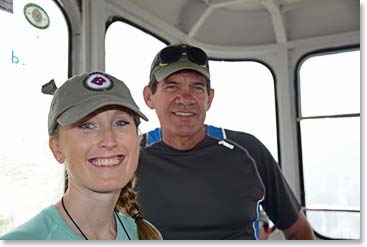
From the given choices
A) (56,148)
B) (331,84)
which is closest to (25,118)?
(56,148)

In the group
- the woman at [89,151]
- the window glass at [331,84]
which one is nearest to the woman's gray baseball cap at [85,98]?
the woman at [89,151]

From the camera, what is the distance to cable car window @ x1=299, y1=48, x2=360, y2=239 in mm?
879

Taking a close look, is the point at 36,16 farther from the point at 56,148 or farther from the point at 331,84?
the point at 331,84

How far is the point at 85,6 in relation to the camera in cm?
97

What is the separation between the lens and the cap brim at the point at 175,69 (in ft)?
3.18

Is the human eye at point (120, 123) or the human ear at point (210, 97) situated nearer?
the human eye at point (120, 123)

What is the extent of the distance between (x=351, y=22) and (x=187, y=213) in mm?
626

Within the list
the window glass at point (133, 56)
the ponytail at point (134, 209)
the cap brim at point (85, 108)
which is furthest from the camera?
the window glass at point (133, 56)

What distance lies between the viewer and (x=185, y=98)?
3.24ft

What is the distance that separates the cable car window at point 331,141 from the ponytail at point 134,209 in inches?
17.1

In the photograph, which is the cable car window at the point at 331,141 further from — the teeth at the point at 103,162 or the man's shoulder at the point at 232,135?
the teeth at the point at 103,162

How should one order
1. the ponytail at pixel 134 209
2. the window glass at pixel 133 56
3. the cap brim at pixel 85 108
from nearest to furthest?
1. the cap brim at pixel 85 108
2. the ponytail at pixel 134 209
3. the window glass at pixel 133 56

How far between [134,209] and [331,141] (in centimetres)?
54

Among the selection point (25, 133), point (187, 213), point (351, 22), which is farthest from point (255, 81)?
point (25, 133)
